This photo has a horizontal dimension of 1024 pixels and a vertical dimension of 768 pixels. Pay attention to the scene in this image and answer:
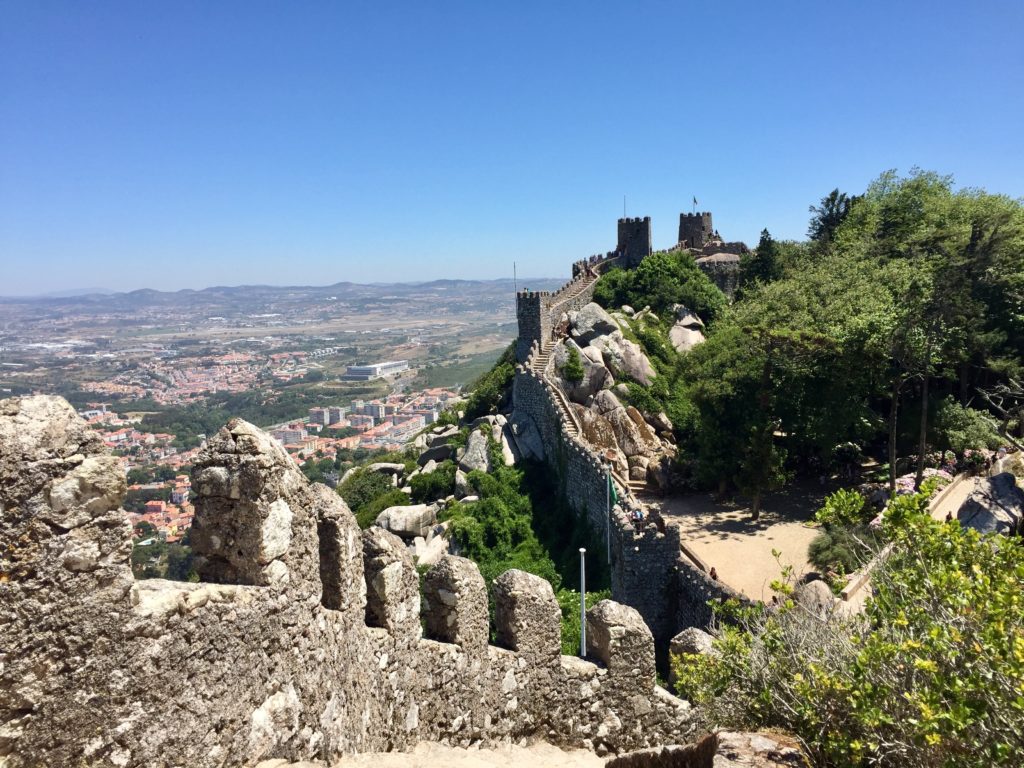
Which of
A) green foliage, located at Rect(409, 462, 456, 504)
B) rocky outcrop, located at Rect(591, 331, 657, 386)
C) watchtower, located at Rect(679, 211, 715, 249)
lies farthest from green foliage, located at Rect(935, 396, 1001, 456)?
watchtower, located at Rect(679, 211, 715, 249)

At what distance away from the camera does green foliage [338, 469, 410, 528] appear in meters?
25.5

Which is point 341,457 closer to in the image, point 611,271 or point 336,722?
point 611,271

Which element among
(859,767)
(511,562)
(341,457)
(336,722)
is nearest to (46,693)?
(336,722)

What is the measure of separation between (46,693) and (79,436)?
1197 mm

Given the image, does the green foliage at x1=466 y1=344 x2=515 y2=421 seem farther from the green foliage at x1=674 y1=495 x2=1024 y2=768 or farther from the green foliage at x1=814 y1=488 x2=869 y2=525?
the green foliage at x1=674 y1=495 x2=1024 y2=768

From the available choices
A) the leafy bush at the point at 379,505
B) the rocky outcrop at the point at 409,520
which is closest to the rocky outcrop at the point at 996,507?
the rocky outcrop at the point at 409,520

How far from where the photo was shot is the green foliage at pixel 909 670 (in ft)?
13.5

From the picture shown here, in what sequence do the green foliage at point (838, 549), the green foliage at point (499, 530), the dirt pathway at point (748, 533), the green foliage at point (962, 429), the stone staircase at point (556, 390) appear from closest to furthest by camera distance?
the green foliage at point (838, 549), the dirt pathway at point (748, 533), the green foliage at point (499, 530), the green foliage at point (962, 429), the stone staircase at point (556, 390)

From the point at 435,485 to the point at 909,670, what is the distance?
21.8 m

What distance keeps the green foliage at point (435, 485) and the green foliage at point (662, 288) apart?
1480 cm

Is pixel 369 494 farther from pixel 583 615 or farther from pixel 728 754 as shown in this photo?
pixel 728 754

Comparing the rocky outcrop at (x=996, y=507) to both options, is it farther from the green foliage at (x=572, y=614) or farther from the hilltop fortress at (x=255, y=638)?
the hilltop fortress at (x=255, y=638)

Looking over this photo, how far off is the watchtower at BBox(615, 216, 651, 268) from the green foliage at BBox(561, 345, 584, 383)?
18052mm

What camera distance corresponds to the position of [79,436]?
3111 millimetres
